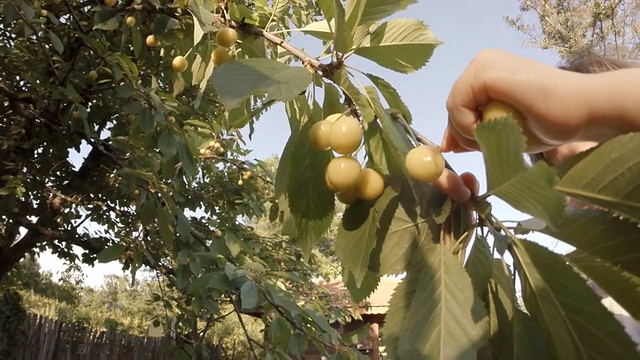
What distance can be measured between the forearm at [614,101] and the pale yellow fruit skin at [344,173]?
0.66 feet

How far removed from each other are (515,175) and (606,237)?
13 cm

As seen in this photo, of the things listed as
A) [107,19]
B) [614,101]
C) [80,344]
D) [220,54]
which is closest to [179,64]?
[220,54]

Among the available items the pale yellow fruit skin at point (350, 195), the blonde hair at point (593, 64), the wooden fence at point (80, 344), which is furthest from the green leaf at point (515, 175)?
the wooden fence at point (80, 344)

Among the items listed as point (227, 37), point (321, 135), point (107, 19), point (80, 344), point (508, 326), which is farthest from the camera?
point (80, 344)

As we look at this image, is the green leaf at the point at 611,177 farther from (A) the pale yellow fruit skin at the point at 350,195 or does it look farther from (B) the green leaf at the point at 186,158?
(B) the green leaf at the point at 186,158

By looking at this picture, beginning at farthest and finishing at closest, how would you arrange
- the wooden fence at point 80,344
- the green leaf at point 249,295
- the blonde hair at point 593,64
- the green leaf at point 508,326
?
1. the wooden fence at point 80,344
2. the green leaf at point 249,295
3. the blonde hair at point 593,64
4. the green leaf at point 508,326

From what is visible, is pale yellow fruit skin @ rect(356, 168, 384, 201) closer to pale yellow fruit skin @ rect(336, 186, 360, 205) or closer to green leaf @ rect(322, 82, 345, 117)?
pale yellow fruit skin @ rect(336, 186, 360, 205)

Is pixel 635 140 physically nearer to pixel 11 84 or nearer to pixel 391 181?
pixel 391 181

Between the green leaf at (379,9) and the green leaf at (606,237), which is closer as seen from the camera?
the green leaf at (606,237)

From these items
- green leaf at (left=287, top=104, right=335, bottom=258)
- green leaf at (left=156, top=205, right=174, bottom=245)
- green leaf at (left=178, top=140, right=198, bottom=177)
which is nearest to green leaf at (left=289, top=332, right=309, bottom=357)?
green leaf at (left=156, top=205, right=174, bottom=245)

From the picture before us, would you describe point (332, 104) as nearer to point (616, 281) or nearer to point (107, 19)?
point (616, 281)

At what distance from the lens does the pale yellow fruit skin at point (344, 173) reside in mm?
512

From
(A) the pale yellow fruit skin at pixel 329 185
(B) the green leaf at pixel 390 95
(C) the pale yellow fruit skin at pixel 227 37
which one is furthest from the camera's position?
(C) the pale yellow fruit skin at pixel 227 37

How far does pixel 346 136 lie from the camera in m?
0.52
